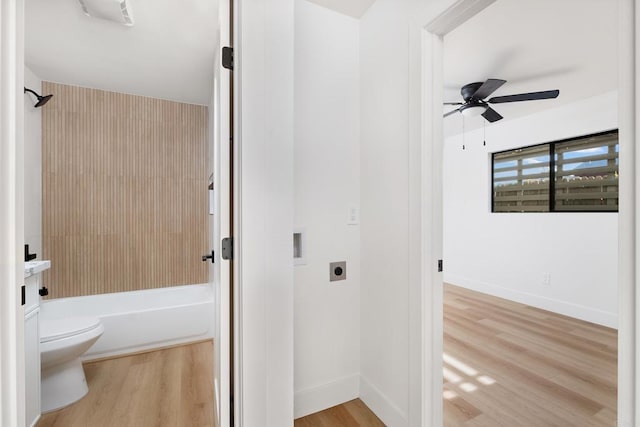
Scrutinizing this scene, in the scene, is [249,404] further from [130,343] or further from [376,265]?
[130,343]

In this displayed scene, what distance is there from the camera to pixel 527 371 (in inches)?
87.9

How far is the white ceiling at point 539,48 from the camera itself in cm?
190

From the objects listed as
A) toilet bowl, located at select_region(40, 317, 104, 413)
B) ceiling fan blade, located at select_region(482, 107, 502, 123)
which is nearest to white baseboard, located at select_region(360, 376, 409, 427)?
toilet bowl, located at select_region(40, 317, 104, 413)

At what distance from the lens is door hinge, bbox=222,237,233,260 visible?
114cm

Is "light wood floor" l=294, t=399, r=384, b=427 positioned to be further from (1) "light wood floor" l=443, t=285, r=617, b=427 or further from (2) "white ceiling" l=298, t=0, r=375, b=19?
(2) "white ceiling" l=298, t=0, r=375, b=19

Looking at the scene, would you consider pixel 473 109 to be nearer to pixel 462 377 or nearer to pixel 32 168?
pixel 462 377

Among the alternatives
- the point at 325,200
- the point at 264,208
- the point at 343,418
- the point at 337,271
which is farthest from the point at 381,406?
the point at 264,208

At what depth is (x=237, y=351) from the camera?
111 centimetres

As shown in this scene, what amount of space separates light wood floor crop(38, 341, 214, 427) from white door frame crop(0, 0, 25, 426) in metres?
1.23

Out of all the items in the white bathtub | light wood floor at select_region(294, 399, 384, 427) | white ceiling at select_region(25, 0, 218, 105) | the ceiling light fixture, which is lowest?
light wood floor at select_region(294, 399, 384, 427)

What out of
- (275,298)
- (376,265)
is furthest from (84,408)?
(376,265)

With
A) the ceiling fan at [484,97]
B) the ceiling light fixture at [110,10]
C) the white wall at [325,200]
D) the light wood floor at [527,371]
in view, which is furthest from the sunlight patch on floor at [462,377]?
the ceiling light fixture at [110,10]

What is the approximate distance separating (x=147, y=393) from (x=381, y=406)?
4.95 feet

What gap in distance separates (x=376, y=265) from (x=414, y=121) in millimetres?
827
